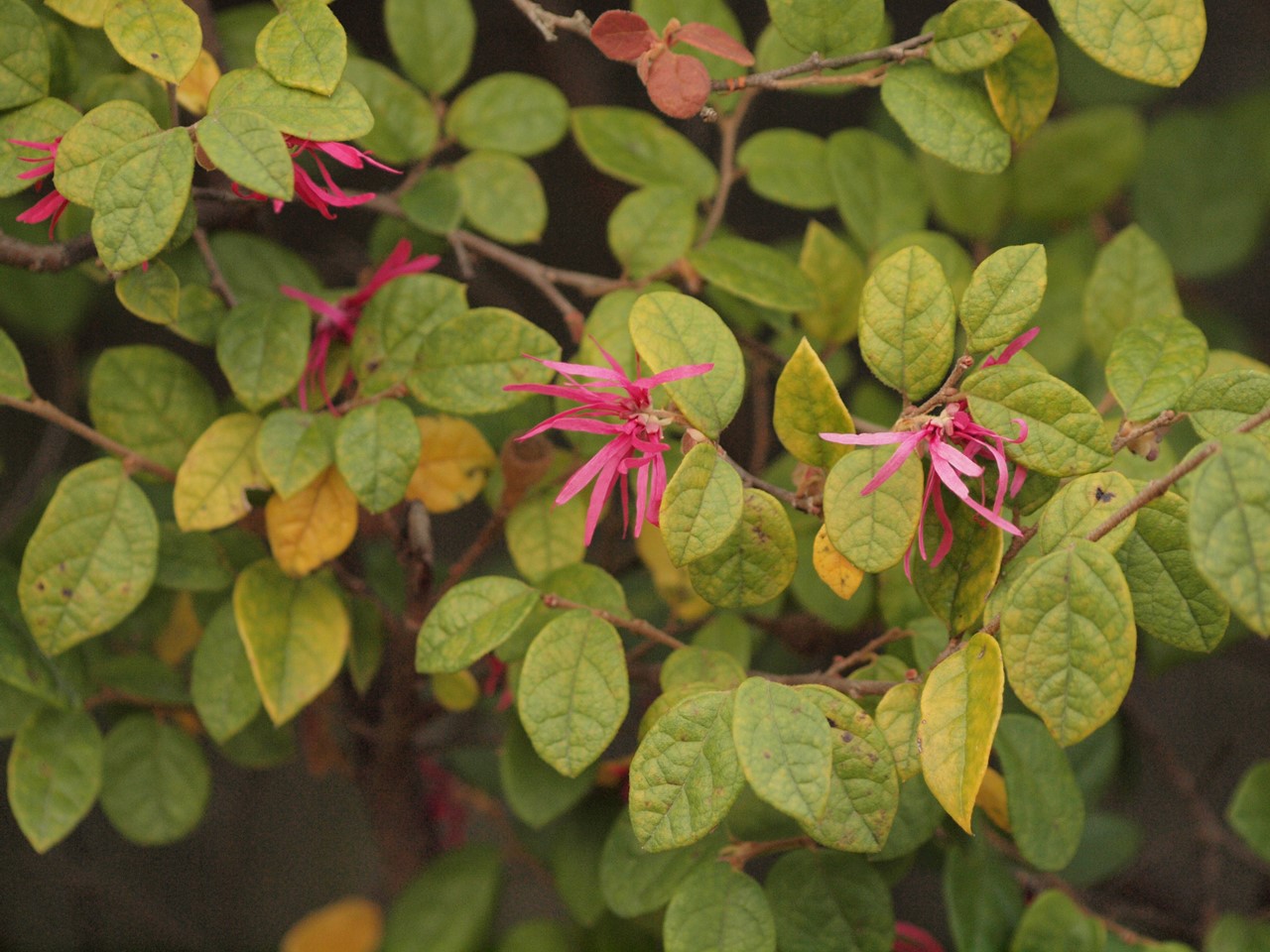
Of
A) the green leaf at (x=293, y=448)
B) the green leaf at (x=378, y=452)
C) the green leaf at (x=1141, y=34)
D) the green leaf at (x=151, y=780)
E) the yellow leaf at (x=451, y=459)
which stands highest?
the green leaf at (x=1141, y=34)

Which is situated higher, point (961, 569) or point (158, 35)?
point (158, 35)

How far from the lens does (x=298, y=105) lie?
58 cm

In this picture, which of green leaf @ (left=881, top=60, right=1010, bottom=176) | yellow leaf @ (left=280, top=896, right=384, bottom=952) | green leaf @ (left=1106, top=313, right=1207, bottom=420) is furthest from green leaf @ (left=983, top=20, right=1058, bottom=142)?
yellow leaf @ (left=280, top=896, right=384, bottom=952)

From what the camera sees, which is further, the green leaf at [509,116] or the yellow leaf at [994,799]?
the green leaf at [509,116]

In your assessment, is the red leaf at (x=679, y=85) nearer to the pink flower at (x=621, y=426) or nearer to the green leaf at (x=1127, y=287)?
the pink flower at (x=621, y=426)

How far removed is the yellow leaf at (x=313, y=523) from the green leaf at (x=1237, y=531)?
1.60 feet

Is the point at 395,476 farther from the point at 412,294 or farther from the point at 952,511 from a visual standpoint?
the point at 952,511

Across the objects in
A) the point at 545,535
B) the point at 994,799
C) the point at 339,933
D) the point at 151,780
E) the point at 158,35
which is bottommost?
the point at 339,933

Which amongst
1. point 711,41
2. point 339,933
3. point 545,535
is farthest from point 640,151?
point 339,933

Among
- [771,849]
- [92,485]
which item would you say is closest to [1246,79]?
[771,849]

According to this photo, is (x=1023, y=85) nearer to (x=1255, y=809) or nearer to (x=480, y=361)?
(x=480, y=361)

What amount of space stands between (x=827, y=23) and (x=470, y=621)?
1.34ft

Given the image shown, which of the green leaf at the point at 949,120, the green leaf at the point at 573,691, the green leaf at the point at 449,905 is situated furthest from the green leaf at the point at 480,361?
the green leaf at the point at 449,905

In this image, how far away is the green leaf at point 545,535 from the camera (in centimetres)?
Answer: 79
